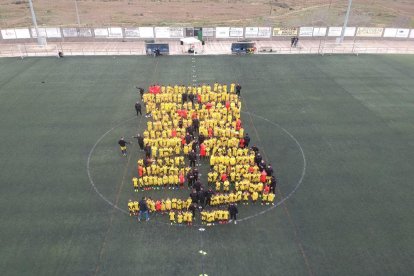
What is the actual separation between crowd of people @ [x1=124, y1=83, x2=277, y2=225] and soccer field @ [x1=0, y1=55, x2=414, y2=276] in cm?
85

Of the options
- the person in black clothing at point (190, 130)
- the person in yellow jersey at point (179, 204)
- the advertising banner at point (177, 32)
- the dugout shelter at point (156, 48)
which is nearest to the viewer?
the person in yellow jersey at point (179, 204)

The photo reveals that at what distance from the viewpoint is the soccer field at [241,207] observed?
16.3 meters

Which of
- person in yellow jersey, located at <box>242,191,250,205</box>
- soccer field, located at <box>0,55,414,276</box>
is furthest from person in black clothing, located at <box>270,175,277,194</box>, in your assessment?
person in yellow jersey, located at <box>242,191,250,205</box>

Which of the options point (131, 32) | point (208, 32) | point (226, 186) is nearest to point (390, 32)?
point (208, 32)

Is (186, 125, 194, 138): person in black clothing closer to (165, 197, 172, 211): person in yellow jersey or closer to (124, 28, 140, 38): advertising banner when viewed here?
(165, 197, 172, 211): person in yellow jersey

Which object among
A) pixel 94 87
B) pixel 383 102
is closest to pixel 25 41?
pixel 94 87

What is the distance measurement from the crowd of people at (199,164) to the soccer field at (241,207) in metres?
0.85

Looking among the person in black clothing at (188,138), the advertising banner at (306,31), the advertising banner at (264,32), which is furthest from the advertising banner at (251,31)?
the person in black clothing at (188,138)

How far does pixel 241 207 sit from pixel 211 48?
1310 inches

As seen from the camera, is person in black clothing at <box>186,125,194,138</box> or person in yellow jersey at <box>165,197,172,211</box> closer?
person in yellow jersey at <box>165,197,172,211</box>

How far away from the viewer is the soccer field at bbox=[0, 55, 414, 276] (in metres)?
16.3

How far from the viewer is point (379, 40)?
2077 inches

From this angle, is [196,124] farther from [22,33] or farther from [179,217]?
[22,33]

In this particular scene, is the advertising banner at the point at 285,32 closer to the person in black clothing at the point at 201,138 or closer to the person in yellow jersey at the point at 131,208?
the person in black clothing at the point at 201,138
